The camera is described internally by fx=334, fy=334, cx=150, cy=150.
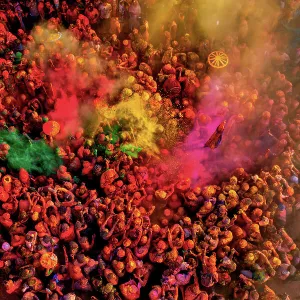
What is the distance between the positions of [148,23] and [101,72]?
1.70m

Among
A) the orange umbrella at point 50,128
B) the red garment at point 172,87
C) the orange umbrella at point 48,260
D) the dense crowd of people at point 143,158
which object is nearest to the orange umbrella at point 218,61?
the dense crowd of people at point 143,158

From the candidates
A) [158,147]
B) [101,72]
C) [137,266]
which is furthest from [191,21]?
[137,266]

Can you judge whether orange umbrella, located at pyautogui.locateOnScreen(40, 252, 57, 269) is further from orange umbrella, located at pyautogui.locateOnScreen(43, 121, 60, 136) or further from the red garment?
the red garment

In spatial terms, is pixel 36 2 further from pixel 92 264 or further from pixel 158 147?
pixel 92 264

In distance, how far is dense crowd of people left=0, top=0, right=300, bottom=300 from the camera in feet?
14.3

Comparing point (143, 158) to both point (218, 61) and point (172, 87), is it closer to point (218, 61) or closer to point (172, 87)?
point (172, 87)

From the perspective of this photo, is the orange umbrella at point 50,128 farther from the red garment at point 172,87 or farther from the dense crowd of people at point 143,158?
the red garment at point 172,87

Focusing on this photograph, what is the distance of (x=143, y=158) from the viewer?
5504 millimetres

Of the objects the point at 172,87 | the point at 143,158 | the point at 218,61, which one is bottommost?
the point at 143,158

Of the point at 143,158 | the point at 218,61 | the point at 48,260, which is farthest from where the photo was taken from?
the point at 218,61

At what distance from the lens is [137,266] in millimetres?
4344

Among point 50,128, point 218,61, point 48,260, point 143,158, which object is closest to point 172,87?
point 218,61

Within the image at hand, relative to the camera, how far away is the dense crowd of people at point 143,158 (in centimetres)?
436

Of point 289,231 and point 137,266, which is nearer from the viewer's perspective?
point 137,266
